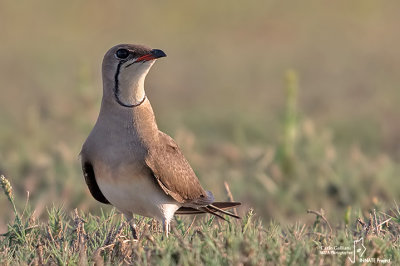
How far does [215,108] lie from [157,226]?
7.92 m

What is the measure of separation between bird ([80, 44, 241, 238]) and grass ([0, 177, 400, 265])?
0.51ft

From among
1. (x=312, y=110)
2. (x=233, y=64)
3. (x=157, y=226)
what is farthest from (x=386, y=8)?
(x=157, y=226)

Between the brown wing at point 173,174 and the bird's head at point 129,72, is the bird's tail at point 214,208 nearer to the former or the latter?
the brown wing at point 173,174

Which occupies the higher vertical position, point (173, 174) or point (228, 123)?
point (228, 123)

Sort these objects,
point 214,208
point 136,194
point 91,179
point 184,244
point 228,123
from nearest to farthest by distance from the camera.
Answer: point 184,244 → point 136,194 → point 91,179 → point 214,208 → point 228,123

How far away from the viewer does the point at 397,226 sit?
4.29 m

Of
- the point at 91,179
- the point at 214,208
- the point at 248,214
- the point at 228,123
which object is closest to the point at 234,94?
the point at 228,123

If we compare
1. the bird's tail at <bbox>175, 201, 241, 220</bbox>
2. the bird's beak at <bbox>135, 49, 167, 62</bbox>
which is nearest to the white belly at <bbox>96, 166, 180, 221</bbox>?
Result: the bird's tail at <bbox>175, 201, 241, 220</bbox>

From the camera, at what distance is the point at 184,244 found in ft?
11.5

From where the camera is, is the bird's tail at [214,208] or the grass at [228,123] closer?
the grass at [228,123]

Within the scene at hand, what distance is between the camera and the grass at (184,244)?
3.43m

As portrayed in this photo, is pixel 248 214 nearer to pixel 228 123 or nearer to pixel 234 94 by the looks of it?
pixel 228 123

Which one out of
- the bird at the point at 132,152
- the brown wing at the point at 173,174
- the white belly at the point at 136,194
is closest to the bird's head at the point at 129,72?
the bird at the point at 132,152

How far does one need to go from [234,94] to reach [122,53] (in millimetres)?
9206
